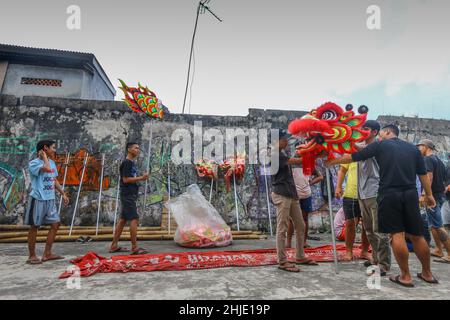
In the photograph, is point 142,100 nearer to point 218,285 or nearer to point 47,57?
point 218,285

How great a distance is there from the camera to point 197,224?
14.8 ft

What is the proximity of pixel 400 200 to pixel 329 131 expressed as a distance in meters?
0.94

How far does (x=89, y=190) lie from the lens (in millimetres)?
6055

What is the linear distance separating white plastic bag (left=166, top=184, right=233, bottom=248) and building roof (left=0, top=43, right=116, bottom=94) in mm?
10267

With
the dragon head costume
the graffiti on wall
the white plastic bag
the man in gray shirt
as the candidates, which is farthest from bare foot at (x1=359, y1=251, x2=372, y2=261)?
the graffiti on wall

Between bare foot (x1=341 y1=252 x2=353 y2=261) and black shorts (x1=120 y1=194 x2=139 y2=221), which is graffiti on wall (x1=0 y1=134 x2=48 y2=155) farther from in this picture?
bare foot (x1=341 y1=252 x2=353 y2=261)

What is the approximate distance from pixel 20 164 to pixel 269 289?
616cm

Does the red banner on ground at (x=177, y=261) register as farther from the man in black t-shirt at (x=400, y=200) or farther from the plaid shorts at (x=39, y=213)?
the man in black t-shirt at (x=400, y=200)

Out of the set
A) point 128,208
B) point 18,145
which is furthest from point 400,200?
point 18,145

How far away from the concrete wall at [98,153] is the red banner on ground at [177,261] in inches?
102
